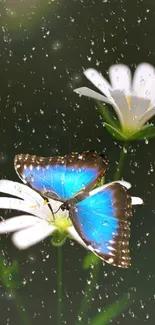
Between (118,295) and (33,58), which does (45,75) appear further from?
→ (118,295)

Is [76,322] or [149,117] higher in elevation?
[149,117]

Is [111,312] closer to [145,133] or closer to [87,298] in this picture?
→ [87,298]

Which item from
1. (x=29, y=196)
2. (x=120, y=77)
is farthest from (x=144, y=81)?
(x=29, y=196)

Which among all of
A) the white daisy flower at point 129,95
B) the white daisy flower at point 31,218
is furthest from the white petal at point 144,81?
the white daisy flower at point 31,218

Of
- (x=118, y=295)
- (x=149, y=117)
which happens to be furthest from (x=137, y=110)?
(x=118, y=295)

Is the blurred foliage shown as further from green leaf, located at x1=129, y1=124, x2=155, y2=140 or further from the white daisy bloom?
green leaf, located at x1=129, y1=124, x2=155, y2=140
